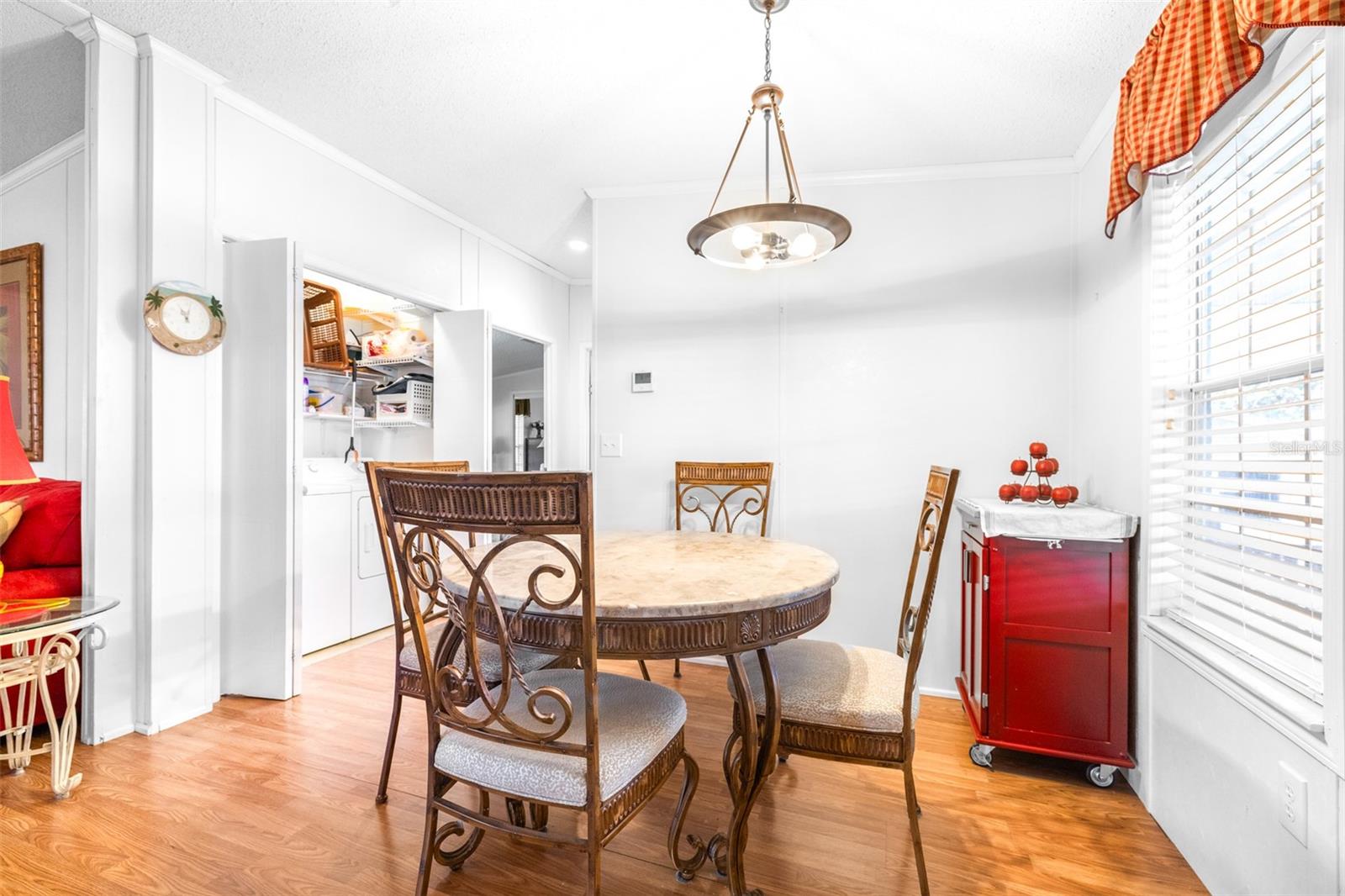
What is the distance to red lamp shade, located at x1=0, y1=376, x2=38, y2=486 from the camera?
166 centimetres

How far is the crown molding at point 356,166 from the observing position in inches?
103

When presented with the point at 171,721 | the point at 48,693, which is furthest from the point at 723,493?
the point at 48,693

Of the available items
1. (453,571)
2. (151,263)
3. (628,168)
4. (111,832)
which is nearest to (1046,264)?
(628,168)

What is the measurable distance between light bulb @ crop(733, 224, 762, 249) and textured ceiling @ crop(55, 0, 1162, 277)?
2.56ft

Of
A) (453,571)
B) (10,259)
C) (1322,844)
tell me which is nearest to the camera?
(1322,844)

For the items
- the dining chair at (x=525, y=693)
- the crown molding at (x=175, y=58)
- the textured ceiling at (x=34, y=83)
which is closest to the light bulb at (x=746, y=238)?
the dining chair at (x=525, y=693)

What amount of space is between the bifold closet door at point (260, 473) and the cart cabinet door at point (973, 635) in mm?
2752

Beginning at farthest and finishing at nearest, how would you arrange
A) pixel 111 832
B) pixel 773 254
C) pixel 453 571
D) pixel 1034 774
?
pixel 1034 774 < pixel 773 254 < pixel 111 832 < pixel 453 571

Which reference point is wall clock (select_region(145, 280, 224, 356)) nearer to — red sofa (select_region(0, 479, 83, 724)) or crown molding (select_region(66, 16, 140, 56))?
red sofa (select_region(0, 479, 83, 724))

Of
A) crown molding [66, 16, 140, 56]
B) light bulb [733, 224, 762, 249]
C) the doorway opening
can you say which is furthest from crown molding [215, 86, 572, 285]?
light bulb [733, 224, 762, 249]

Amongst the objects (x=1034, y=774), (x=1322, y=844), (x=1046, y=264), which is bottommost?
(x=1034, y=774)

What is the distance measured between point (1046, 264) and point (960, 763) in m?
2.20

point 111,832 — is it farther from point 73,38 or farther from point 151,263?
point 73,38

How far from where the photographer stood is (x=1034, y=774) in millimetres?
2098
